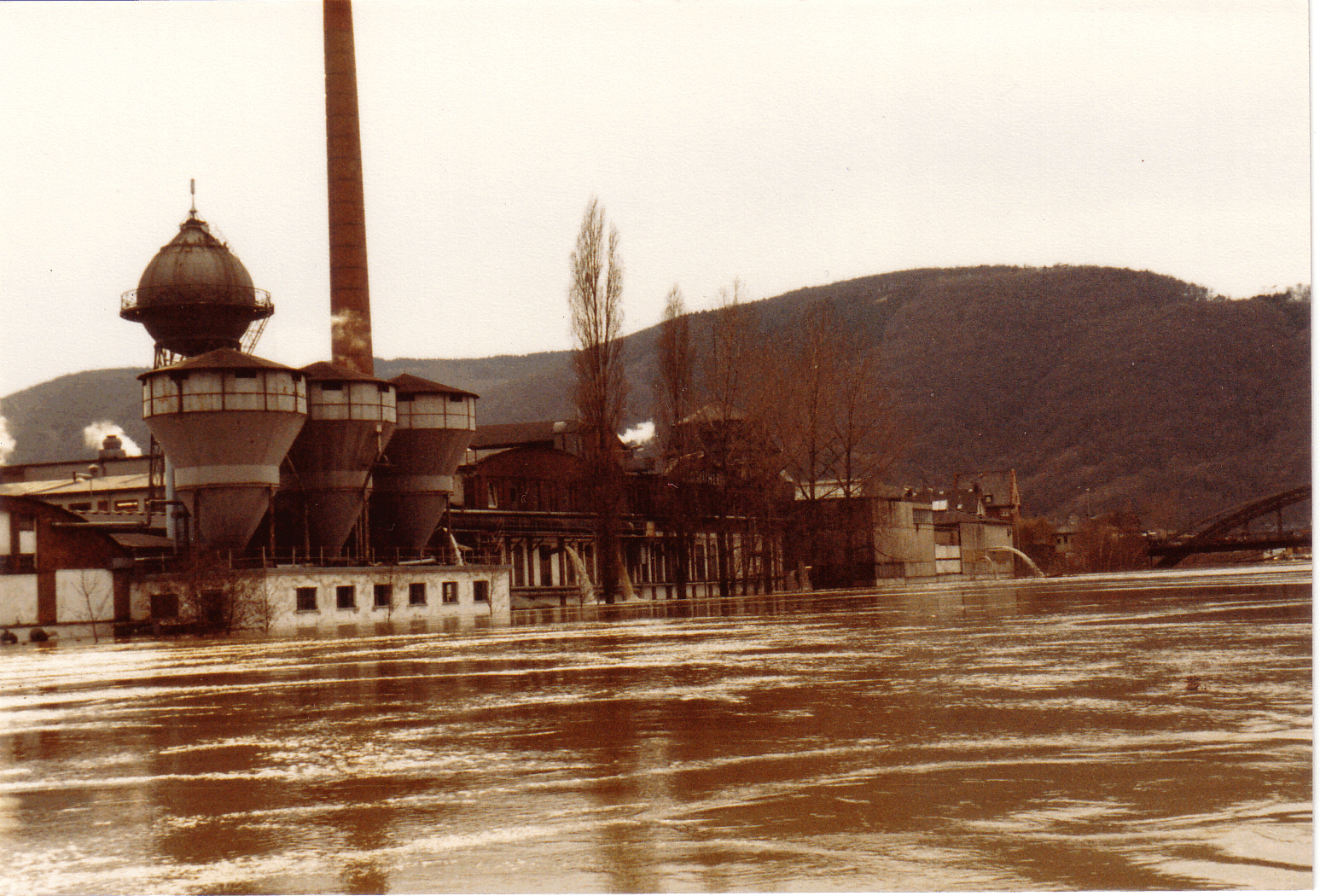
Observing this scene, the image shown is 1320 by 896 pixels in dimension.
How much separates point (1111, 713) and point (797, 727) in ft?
6.24

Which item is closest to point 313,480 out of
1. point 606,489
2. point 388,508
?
point 388,508

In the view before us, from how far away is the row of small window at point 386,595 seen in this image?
45.5 metres

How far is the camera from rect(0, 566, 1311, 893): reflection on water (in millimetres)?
4477

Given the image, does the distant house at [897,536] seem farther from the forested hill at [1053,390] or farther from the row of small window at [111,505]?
the row of small window at [111,505]

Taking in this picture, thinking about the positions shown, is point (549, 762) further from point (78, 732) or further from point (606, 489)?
point (606, 489)

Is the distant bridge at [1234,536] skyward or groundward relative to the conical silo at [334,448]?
groundward

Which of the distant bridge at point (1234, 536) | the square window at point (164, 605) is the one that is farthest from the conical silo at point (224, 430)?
the distant bridge at point (1234, 536)

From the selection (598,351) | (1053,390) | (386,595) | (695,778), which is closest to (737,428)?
(598,351)

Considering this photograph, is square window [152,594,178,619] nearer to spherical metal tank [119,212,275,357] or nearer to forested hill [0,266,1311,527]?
spherical metal tank [119,212,275,357]

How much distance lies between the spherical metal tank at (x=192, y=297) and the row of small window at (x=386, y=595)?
11107 mm

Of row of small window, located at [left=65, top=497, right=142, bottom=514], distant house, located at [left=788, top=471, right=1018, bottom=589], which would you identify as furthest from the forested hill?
row of small window, located at [left=65, top=497, right=142, bottom=514]

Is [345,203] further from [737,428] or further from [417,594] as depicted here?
[737,428]

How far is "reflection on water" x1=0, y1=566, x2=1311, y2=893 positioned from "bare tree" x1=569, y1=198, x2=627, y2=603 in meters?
37.5

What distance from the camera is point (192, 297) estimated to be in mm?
49844
